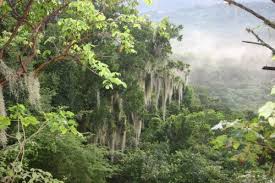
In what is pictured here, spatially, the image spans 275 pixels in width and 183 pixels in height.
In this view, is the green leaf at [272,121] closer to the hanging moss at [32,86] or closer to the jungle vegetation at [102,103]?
the jungle vegetation at [102,103]

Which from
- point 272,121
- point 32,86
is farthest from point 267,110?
point 32,86

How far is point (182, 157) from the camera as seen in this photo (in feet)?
81.5

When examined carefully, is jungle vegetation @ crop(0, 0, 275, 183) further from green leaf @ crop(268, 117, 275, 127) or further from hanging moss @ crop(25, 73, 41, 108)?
green leaf @ crop(268, 117, 275, 127)

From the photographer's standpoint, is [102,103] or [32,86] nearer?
[32,86]

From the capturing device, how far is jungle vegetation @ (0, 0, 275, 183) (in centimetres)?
770

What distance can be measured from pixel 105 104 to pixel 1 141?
1646cm

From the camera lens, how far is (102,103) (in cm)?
2392

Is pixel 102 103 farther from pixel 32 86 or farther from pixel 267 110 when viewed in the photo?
pixel 267 110

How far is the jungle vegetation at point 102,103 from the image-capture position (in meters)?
7.70

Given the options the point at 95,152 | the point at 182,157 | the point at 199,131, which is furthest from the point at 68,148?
the point at 199,131

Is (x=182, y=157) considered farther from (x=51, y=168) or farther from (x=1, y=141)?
(x=1, y=141)

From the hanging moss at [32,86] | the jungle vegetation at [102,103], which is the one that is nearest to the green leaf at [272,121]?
the jungle vegetation at [102,103]

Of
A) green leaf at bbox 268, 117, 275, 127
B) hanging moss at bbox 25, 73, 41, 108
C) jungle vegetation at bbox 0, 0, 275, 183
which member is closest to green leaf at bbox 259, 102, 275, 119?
green leaf at bbox 268, 117, 275, 127

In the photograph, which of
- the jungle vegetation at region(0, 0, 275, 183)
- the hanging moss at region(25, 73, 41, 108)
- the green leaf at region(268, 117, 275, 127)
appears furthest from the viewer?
the hanging moss at region(25, 73, 41, 108)
